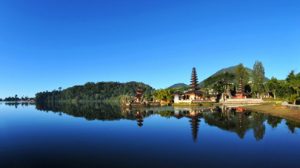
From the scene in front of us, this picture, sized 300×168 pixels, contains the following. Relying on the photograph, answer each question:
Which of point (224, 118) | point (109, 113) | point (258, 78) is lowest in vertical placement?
point (109, 113)

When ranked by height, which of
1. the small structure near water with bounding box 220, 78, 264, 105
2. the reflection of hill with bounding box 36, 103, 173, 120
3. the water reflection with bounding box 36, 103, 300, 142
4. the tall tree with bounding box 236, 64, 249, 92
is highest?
the tall tree with bounding box 236, 64, 249, 92

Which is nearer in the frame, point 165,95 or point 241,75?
point 165,95

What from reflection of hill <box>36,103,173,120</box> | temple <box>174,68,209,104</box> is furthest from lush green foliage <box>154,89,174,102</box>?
reflection of hill <box>36,103,173,120</box>

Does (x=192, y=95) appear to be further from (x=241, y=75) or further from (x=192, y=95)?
(x=241, y=75)

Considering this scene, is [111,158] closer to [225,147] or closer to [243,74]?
[225,147]

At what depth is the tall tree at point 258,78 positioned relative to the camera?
405 feet

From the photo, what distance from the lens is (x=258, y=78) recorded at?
412 ft

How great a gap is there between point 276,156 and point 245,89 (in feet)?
391

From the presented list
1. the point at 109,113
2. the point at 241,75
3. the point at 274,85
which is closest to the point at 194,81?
the point at 241,75

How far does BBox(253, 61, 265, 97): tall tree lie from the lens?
12338cm

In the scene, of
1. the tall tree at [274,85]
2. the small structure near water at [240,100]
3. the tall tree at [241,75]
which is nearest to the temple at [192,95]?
the small structure near water at [240,100]

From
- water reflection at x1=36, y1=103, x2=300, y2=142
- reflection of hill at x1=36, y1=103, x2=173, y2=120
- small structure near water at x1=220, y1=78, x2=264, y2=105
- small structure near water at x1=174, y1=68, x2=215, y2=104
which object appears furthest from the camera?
small structure near water at x1=174, y1=68, x2=215, y2=104

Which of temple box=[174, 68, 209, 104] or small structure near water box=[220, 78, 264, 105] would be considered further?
temple box=[174, 68, 209, 104]

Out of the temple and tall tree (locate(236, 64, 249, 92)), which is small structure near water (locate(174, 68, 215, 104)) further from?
tall tree (locate(236, 64, 249, 92))
